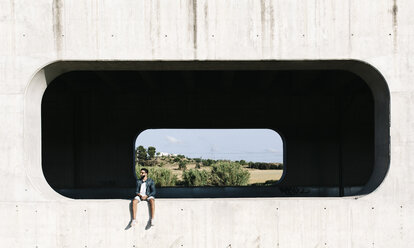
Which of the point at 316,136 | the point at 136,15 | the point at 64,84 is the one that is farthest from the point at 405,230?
the point at 64,84

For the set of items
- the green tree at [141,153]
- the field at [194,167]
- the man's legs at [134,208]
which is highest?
the man's legs at [134,208]

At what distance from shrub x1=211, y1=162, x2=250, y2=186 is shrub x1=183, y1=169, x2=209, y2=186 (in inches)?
22.8

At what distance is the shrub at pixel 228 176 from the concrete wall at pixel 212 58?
20.2m

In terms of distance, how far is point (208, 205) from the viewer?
6.14 metres

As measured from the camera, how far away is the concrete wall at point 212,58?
6.08 m

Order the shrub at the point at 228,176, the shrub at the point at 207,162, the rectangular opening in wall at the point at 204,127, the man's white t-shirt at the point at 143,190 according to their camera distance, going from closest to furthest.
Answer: the man's white t-shirt at the point at 143,190, the rectangular opening in wall at the point at 204,127, the shrub at the point at 228,176, the shrub at the point at 207,162

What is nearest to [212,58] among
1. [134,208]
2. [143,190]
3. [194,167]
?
[143,190]

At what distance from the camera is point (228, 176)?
1057 inches

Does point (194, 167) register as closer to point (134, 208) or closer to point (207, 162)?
point (207, 162)

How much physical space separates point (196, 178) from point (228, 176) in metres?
2.69

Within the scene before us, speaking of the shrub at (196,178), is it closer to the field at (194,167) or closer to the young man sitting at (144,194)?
the field at (194,167)

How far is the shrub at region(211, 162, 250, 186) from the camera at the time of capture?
1037 inches

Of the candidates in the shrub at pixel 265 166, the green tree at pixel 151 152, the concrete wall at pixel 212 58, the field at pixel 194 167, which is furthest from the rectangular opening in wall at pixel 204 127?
the green tree at pixel 151 152

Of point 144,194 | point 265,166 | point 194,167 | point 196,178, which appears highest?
point 144,194
